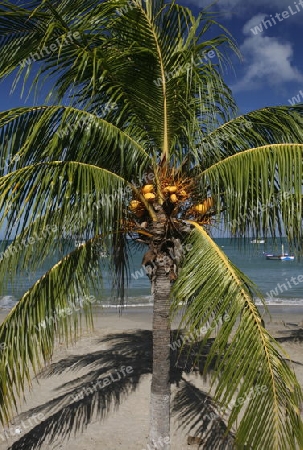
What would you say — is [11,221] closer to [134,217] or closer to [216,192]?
[134,217]

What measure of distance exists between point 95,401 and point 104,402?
0.51 feet

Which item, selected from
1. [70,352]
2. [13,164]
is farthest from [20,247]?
[70,352]

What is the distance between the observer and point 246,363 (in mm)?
Result: 2824

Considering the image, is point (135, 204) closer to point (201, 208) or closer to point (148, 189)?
point (148, 189)

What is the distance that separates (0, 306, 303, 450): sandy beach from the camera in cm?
590

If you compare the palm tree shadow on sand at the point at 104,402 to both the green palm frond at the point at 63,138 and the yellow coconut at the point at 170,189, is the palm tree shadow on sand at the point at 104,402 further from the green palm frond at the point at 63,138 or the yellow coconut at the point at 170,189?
the green palm frond at the point at 63,138

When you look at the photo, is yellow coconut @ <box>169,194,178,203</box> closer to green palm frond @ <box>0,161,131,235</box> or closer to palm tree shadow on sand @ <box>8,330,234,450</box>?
green palm frond @ <box>0,161,131,235</box>

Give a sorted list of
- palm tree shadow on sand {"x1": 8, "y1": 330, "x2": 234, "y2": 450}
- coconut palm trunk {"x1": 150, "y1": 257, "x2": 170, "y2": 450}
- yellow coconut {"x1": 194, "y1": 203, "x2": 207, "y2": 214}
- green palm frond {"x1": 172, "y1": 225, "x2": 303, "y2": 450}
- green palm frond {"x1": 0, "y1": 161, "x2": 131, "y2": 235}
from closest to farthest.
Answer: green palm frond {"x1": 172, "y1": 225, "x2": 303, "y2": 450}, green palm frond {"x1": 0, "y1": 161, "x2": 131, "y2": 235}, yellow coconut {"x1": 194, "y1": 203, "x2": 207, "y2": 214}, coconut palm trunk {"x1": 150, "y1": 257, "x2": 170, "y2": 450}, palm tree shadow on sand {"x1": 8, "y1": 330, "x2": 234, "y2": 450}

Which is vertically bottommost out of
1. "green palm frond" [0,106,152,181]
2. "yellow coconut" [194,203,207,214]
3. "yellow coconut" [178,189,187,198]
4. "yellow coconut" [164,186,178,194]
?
"yellow coconut" [194,203,207,214]

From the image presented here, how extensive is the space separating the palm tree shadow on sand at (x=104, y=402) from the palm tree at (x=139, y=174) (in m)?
1.52

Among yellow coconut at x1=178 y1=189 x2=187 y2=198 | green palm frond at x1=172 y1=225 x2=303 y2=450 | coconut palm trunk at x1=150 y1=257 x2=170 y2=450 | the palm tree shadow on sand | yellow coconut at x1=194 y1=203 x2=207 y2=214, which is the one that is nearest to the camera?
green palm frond at x1=172 y1=225 x2=303 y2=450

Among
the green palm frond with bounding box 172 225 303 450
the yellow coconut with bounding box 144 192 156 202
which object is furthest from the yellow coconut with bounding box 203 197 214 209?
the green palm frond with bounding box 172 225 303 450

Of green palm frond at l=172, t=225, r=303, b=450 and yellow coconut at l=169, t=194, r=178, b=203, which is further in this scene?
yellow coconut at l=169, t=194, r=178, b=203

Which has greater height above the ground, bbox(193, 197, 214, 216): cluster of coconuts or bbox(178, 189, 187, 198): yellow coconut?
bbox(178, 189, 187, 198): yellow coconut
